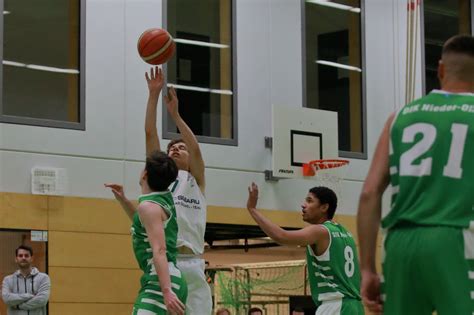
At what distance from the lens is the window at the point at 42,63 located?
11953 millimetres

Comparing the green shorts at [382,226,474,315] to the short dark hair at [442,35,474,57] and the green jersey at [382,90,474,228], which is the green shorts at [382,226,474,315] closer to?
the green jersey at [382,90,474,228]

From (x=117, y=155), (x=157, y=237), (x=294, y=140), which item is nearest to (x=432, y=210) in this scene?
(x=157, y=237)

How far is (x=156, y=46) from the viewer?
9242mm

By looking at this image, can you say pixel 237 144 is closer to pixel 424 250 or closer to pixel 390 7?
pixel 390 7

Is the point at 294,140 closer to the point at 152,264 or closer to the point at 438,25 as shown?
the point at 438,25

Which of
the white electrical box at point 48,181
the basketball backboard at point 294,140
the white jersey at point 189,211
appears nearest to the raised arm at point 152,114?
the white jersey at point 189,211

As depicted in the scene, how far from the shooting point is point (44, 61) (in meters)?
12.3

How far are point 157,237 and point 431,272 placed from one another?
2.66 m

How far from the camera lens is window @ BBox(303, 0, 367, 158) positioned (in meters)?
14.9

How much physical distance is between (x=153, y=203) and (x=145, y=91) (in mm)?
6704

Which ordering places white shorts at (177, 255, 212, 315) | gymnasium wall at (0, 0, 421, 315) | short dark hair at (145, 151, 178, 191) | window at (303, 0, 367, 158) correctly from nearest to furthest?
1. short dark hair at (145, 151, 178, 191)
2. white shorts at (177, 255, 212, 315)
3. gymnasium wall at (0, 0, 421, 315)
4. window at (303, 0, 367, 158)

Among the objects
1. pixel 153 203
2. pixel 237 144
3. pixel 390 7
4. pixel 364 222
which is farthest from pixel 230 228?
pixel 364 222

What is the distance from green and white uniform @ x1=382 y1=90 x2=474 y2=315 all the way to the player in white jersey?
147 inches

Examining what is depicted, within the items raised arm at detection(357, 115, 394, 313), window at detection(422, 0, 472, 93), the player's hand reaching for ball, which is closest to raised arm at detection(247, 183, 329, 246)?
the player's hand reaching for ball
